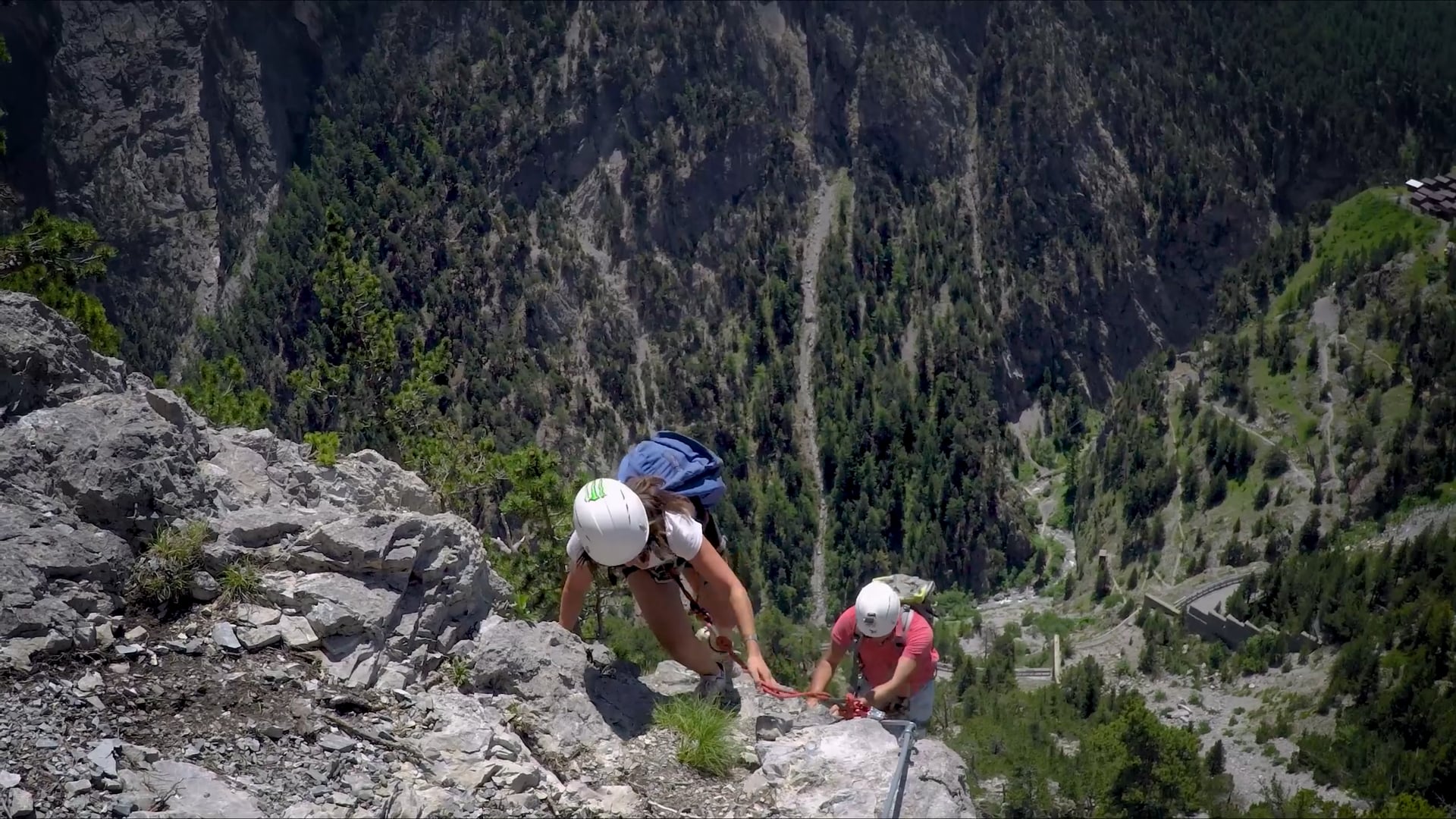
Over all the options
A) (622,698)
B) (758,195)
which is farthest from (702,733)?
(758,195)

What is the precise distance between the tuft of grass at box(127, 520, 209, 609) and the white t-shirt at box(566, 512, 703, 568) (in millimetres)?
3498

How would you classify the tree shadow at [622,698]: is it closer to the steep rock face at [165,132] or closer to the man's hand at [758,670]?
the man's hand at [758,670]

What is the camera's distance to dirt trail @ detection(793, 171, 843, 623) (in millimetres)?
90062

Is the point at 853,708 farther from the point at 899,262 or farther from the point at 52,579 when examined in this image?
the point at 899,262

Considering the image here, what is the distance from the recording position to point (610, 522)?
35.0ft

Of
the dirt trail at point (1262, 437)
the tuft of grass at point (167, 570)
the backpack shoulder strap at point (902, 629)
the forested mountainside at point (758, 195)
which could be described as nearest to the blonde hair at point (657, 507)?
the backpack shoulder strap at point (902, 629)

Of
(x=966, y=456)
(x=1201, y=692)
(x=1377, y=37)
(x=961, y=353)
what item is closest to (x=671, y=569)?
(x=1201, y=692)

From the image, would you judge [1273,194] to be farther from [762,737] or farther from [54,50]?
[762,737]

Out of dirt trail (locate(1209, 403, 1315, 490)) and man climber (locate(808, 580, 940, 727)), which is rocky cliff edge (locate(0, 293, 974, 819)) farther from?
dirt trail (locate(1209, 403, 1315, 490))

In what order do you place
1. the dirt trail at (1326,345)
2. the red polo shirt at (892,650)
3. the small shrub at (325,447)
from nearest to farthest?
the red polo shirt at (892,650) → the small shrub at (325,447) → the dirt trail at (1326,345)

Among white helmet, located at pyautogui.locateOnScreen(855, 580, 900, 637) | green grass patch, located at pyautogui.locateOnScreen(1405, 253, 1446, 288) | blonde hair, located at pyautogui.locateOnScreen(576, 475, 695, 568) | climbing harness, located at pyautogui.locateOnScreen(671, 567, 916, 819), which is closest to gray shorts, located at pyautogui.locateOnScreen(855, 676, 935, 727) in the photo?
climbing harness, located at pyautogui.locateOnScreen(671, 567, 916, 819)

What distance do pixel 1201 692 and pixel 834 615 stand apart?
2993cm

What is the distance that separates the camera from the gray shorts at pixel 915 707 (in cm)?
1205

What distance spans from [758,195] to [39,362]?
95714 mm
